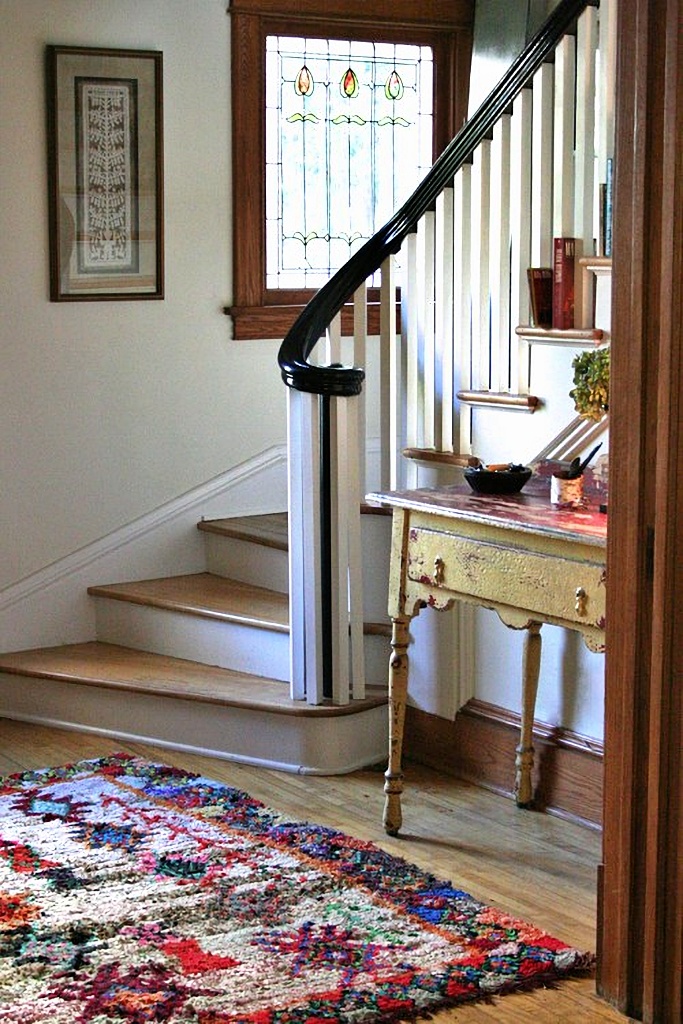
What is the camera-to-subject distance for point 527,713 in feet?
13.6

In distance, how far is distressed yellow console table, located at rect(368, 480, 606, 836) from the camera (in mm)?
3357

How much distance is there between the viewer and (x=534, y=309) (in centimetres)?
398

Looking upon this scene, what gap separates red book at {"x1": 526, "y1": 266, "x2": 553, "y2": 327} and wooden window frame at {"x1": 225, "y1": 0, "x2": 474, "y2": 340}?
2.05 meters

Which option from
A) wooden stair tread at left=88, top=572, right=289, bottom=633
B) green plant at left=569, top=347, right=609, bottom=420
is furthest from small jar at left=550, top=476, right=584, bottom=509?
wooden stair tread at left=88, top=572, right=289, bottom=633

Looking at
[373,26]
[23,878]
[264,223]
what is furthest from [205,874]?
[373,26]

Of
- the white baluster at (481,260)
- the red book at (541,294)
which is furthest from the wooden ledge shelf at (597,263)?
the white baluster at (481,260)

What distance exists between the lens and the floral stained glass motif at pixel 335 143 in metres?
5.89

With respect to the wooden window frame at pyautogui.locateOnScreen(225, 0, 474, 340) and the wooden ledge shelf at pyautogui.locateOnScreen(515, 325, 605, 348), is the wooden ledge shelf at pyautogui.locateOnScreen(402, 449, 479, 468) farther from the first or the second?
the wooden window frame at pyautogui.locateOnScreen(225, 0, 474, 340)

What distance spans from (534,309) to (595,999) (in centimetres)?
182

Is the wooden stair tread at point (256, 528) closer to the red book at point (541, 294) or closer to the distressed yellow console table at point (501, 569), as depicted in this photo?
the distressed yellow console table at point (501, 569)

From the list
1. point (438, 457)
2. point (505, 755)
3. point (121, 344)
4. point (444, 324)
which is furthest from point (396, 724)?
point (121, 344)

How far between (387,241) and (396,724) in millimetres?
1515

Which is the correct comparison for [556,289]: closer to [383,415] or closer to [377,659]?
[383,415]

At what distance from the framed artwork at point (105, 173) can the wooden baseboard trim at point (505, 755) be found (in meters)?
2.04
